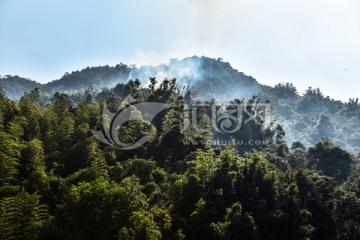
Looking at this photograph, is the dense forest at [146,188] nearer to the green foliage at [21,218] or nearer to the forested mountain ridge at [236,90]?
the green foliage at [21,218]

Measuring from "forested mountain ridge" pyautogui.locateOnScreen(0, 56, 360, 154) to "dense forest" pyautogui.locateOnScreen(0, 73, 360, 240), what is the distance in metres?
65.5

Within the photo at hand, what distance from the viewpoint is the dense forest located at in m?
17.7

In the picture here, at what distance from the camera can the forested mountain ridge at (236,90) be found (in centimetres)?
10186

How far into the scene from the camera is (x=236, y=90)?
122250 mm

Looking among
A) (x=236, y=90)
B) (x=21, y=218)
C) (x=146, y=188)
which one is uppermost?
(x=236, y=90)

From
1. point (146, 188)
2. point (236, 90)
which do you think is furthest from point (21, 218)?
point (236, 90)

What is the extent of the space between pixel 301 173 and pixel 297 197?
210cm

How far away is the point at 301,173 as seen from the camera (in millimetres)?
27188

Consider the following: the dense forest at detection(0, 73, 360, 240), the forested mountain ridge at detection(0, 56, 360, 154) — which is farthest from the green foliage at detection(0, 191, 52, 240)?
the forested mountain ridge at detection(0, 56, 360, 154)

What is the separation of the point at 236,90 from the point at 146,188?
102m

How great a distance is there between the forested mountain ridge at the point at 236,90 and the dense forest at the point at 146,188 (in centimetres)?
6553

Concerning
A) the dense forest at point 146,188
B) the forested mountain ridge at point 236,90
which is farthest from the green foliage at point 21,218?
the forested mountain ridge at point 236,90

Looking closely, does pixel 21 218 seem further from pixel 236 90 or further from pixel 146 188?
pixel 236 90

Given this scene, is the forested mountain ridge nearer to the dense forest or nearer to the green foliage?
the dense forest
